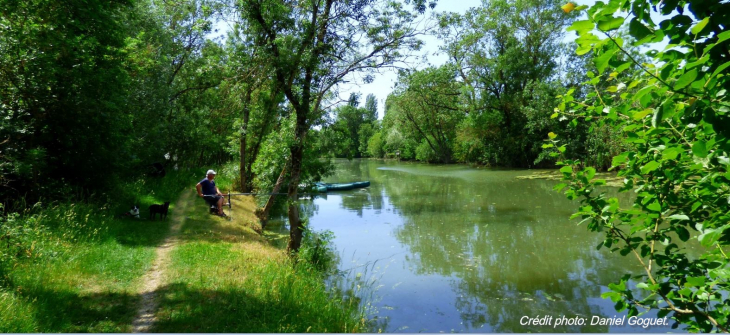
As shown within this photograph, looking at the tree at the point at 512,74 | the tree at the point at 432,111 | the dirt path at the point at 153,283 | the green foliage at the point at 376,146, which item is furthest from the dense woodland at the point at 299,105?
the green foliage at the point at 376,146

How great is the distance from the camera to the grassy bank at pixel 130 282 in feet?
14.3

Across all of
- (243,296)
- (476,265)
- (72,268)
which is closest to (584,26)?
(243,296)

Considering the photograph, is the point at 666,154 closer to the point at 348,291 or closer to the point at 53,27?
the point at 348,291

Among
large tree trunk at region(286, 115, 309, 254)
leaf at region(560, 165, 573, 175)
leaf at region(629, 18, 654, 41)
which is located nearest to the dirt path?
large tree trunk at region(286, 115, 309, 254)

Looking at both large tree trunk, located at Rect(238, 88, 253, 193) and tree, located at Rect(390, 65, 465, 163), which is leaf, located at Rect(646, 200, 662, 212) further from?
tree, located at Rect(390, 65, 465, 163)

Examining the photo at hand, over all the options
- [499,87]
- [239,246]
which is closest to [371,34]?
[239,246]

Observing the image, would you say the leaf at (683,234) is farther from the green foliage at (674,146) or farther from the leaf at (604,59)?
the leaf at (604,59)

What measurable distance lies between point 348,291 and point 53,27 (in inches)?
279

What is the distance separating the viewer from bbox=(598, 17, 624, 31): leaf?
4.61 ft

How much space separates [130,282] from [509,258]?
738 cm

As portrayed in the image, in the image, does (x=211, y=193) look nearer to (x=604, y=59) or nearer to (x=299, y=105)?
(x=299, y=105)

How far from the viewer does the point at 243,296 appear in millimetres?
5316

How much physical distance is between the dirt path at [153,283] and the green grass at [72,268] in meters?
0.10

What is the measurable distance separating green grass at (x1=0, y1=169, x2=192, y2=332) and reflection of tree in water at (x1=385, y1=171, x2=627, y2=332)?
483cm
